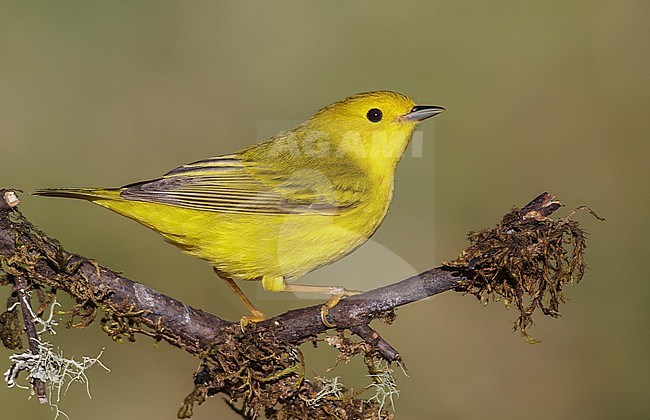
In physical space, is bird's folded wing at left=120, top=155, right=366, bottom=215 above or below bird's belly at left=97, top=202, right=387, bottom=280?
above

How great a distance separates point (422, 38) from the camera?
8.32 m

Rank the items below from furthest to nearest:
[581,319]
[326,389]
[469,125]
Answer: [469,125] → [581,319] → [326,389]

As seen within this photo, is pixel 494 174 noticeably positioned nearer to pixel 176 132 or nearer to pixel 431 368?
pixel 431 368

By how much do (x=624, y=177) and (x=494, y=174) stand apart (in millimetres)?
1131

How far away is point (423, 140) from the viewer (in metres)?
6.76

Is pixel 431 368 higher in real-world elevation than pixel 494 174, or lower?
lower

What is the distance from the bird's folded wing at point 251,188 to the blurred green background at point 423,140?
3.59ft

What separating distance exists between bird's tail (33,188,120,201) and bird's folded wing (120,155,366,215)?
4.9 inches

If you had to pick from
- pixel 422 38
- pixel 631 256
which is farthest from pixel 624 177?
pixel 422 38

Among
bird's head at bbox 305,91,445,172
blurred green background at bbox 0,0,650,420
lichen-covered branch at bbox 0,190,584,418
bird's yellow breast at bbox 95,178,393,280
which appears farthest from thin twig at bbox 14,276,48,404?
blurred green background at bbox 0,0,650,420

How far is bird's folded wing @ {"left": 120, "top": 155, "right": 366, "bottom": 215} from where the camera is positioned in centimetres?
415

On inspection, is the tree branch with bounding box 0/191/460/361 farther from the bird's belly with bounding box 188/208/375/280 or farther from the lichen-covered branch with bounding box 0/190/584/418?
the bird's belly with bounding box 188/208/375/280

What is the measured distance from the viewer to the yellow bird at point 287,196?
4.13 m

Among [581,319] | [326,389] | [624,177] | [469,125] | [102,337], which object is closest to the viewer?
[326,389]
